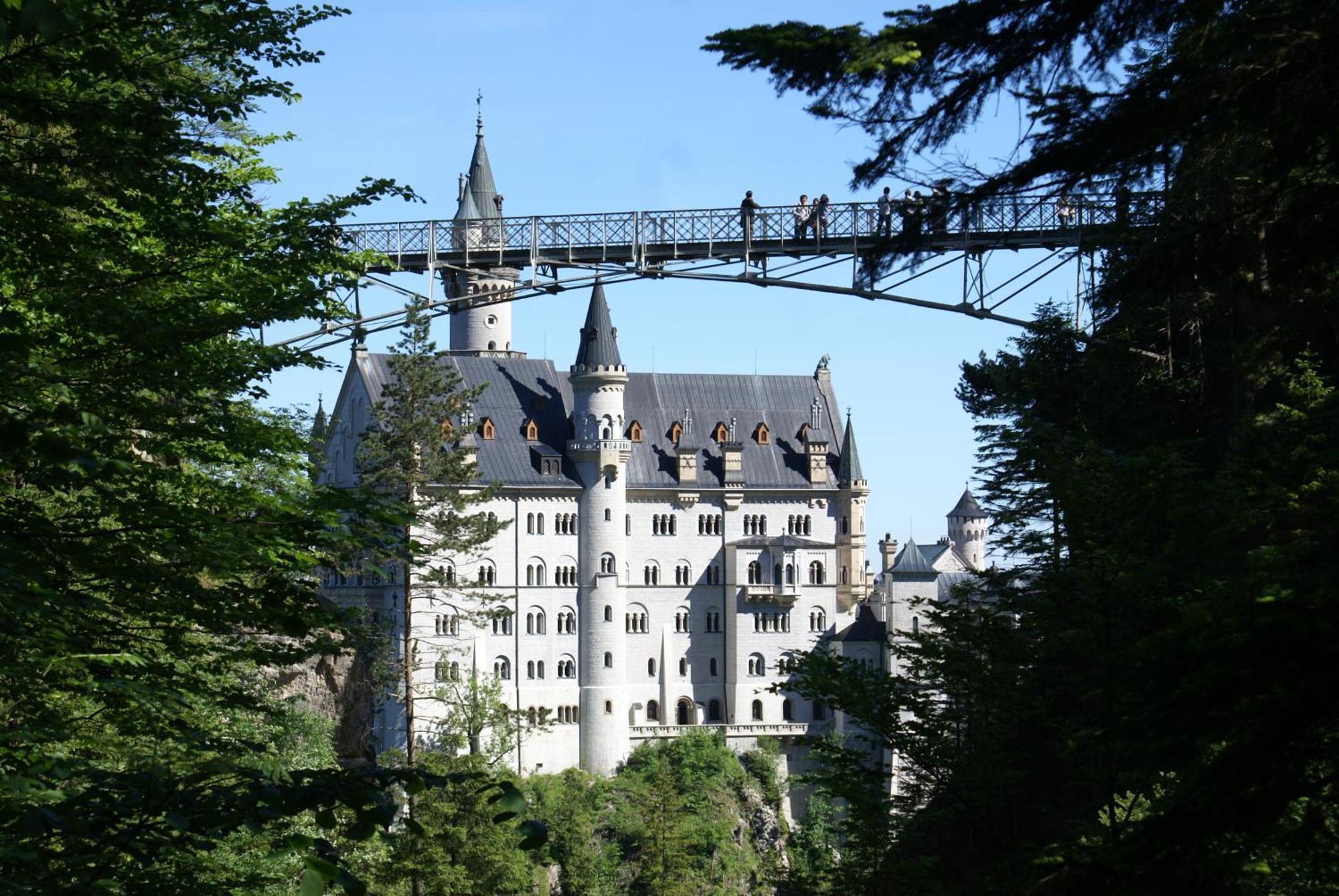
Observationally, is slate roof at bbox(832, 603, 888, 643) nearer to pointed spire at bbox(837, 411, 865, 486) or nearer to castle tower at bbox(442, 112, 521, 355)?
pointed spire at bbox(837, 411, 865, 486)

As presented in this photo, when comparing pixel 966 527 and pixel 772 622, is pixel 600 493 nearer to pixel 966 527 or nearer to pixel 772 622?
pixel 772 622

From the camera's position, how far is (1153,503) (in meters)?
22.3

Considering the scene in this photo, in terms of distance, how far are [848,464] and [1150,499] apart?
80294 mm

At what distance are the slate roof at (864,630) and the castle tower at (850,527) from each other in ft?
5.28

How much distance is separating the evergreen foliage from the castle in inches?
2231

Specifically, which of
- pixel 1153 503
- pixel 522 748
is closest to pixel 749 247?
pixel 1153 503

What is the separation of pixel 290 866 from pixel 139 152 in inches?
729

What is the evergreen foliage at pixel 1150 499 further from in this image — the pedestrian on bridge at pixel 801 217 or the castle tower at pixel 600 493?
the castle tower at pixel 600 493

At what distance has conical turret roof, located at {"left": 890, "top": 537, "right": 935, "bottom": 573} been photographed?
103875mm

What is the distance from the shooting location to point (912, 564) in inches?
4094

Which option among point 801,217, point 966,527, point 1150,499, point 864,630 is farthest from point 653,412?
point 1150,499

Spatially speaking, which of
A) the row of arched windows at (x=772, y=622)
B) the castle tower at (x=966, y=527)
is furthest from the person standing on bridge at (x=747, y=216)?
the castle tower at (x=966, y=527)

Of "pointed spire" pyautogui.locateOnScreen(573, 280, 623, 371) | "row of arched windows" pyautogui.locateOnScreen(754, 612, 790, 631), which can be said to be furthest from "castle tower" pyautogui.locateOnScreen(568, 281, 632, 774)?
"row of arched windows" pyautogui.locateOnScreen(754, 612, 790, 631)

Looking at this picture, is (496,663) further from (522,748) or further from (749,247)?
(749,247)
